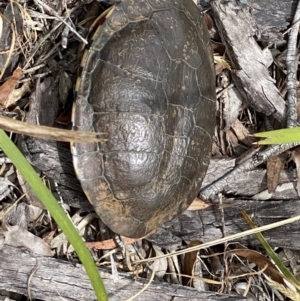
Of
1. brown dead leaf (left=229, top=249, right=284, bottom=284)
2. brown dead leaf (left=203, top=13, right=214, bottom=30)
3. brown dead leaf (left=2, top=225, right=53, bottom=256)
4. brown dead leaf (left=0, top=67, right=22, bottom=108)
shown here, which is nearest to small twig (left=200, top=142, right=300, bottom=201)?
brown dead leaf (left=229, top=249, right=284, bottom=284)

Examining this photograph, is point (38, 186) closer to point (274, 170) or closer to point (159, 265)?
point (159, 265)

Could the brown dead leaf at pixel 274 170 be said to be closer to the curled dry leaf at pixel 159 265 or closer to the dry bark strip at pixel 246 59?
the dry bark strip at pixel 246 59

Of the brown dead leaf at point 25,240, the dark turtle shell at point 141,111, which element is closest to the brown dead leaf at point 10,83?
the dark turtle shell at point 141,111

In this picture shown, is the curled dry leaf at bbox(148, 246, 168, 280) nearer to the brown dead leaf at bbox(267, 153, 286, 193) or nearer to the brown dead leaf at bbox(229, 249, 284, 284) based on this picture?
the brown dead leaf at bbox(229, 249, 284, 284)

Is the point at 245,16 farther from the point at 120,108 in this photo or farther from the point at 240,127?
the point at 120,108

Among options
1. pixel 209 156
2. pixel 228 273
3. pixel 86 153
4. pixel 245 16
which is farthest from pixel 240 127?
pixel 86 153
